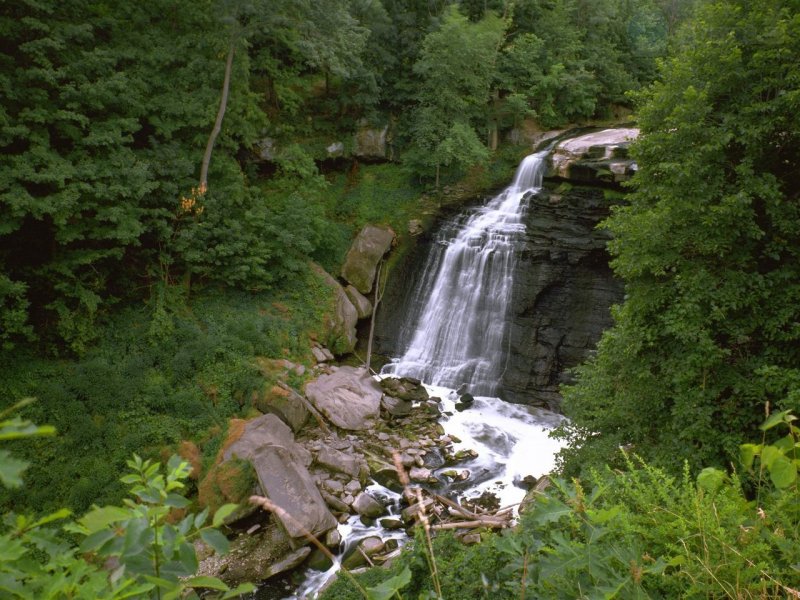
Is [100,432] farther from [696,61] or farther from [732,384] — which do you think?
[696,61]

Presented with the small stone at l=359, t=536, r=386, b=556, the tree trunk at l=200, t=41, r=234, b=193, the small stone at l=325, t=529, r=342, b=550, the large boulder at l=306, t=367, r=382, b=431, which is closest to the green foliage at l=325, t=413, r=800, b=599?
the small stone at l=359, t=536, r=386, b=556

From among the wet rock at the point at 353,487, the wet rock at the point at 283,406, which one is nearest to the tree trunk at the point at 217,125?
the wet rock at the point at 283,406

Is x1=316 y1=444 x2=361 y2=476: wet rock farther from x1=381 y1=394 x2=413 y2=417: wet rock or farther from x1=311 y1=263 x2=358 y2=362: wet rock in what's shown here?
x1=311 y1=263 x2=358 y2=362: wet rock

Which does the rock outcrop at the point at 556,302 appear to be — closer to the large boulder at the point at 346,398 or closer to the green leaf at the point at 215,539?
the large boulder at the point at 346,398

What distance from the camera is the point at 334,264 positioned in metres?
14.4

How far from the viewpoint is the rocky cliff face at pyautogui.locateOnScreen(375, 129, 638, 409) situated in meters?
12.0

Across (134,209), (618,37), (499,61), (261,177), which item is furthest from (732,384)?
(618,37)

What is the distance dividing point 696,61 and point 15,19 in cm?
1158

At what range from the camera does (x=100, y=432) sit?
8305 millimetres

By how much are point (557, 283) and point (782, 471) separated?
11711 millimetres

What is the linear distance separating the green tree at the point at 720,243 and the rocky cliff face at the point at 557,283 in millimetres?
5229

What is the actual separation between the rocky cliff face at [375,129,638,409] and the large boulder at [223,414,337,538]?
5095mm

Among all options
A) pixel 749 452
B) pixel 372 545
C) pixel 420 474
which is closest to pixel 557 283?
pixel 420 474

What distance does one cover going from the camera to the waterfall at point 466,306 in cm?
1270
